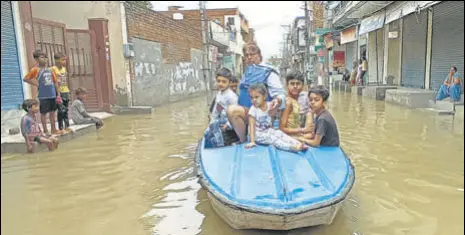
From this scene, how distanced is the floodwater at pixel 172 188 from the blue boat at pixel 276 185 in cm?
44

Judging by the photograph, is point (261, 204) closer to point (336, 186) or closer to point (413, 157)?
point (336, 186)

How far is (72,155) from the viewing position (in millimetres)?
6160

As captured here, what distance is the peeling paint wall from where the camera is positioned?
12070 mm

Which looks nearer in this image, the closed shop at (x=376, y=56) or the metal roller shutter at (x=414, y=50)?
the metal roller shutter at (x=414, y=50)

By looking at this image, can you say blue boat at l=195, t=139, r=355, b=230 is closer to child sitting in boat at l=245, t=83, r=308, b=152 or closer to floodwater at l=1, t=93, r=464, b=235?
child sitting in boat at l=245, t=83, r=308, b=152

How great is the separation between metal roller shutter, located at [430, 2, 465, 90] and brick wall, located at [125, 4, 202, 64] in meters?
9.21

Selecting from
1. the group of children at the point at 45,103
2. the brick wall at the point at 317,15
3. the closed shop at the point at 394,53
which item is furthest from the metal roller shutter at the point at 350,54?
the group of children at the point at 45,103

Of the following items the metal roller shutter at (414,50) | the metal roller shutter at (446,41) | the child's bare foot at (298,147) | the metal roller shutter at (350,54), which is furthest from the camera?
the metal roller shutter at (350,54)

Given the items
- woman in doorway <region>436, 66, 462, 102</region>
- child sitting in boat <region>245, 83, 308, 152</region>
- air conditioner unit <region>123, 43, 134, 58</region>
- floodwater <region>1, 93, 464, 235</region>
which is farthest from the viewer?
air conditioner unit <region>123, 43, 134, 58</region>

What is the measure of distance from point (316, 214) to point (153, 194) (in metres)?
2.15

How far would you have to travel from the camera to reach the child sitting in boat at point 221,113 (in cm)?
425

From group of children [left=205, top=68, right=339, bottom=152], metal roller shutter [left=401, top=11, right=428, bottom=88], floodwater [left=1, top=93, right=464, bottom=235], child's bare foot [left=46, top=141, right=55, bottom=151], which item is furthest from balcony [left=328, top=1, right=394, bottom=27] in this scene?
child's bare foot [left=46, top=141, right=55, bottom=151]

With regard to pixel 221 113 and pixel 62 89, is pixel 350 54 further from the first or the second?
pixel 221 113

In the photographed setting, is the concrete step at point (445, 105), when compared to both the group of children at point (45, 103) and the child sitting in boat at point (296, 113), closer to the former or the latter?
the child sitting in boat at point (296, 113)
